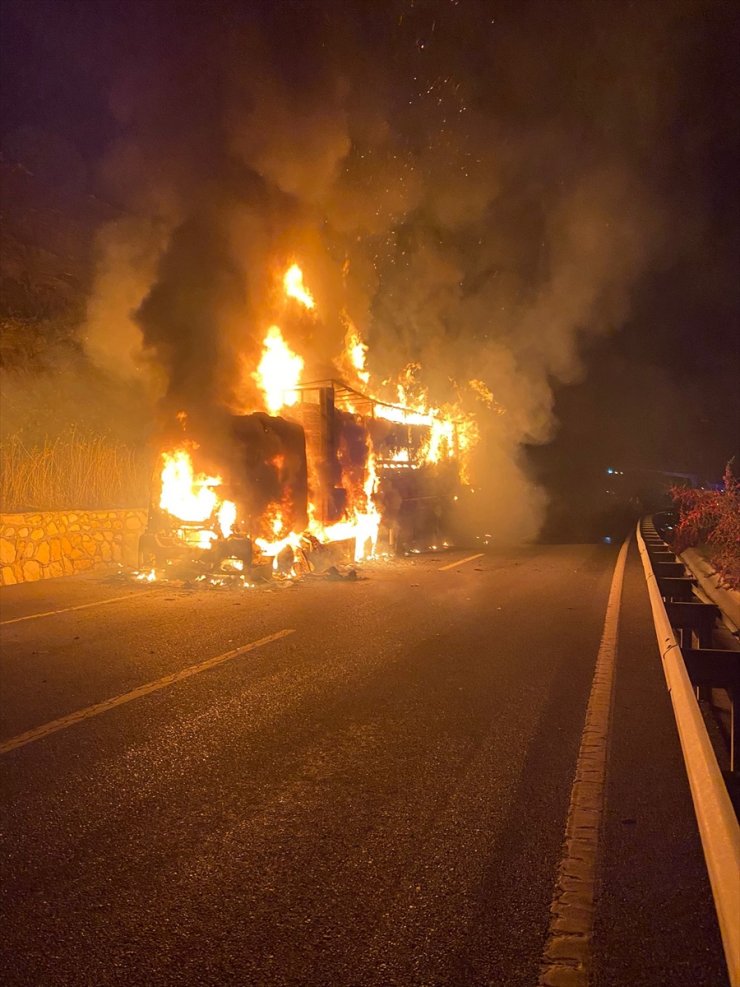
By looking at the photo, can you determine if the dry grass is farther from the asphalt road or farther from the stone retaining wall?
the asphalt road

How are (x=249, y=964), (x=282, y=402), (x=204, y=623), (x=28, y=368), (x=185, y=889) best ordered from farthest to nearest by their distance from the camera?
(x=28, y=368), (x=282, y=402), (x=204, y=623), (x=185, y=889), (x=249, y=964)

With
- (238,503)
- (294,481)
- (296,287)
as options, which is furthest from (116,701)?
(296,287)

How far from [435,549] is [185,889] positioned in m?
14.9

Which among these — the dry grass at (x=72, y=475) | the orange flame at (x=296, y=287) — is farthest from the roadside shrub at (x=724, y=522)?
the dry grass at (x=72, y=475)

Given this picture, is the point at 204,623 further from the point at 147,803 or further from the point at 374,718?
the point at 147,803

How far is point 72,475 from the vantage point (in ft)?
42.9

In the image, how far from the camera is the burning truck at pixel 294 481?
38.4 ft

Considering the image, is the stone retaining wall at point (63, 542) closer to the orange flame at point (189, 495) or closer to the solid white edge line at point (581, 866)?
the orange flame at point (189, 495)

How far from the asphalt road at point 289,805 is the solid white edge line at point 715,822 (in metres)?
0.61

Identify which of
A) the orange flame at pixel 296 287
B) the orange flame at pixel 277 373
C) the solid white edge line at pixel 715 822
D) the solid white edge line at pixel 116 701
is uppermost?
the orange flame at pixel 296 287

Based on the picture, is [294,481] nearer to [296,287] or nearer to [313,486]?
[313,486]

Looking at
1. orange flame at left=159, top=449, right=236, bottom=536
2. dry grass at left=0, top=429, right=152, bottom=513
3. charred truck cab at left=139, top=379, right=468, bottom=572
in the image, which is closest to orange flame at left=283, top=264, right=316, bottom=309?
charred truck cab at left=139, top=379, right=468, bottom=572

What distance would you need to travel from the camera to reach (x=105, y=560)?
495 inches

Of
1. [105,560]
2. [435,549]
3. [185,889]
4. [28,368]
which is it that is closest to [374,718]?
[185,889]
